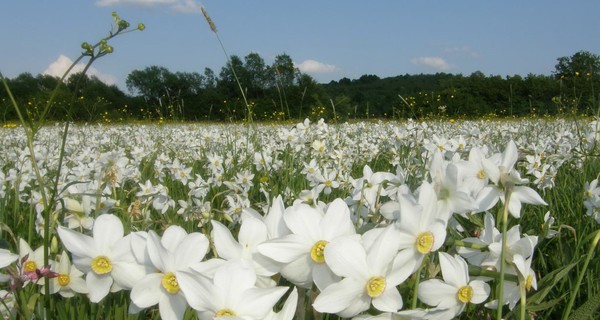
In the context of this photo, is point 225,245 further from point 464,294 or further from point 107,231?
point 464,294

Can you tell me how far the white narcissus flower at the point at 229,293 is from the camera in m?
0.85

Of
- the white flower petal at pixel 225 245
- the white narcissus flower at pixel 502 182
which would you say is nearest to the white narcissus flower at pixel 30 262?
the white flower petal at pixel 225 245

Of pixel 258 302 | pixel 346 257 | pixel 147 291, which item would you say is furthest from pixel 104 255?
pixel 346 257

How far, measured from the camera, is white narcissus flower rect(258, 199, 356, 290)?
921 mm

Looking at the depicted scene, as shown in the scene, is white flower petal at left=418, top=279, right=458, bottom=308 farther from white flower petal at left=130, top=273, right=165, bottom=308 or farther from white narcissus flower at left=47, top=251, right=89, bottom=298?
white narcissus flower at left=47, top=251, right=89, bottom=298

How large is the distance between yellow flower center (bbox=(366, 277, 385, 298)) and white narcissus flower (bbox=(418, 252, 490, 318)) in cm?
15

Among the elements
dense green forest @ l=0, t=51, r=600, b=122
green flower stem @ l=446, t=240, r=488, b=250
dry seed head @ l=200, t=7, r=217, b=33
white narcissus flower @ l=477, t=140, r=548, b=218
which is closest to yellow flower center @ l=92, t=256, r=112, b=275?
green flower stem @ l=446, t=240, r=488, b=250

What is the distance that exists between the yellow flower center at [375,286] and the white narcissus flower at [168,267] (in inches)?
10.9

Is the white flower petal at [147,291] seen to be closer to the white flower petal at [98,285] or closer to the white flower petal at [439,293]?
the white flower petal at [98,285]

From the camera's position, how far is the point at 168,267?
94 cm

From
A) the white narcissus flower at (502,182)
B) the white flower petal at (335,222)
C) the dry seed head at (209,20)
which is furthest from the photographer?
the dry seed head at (209,20)

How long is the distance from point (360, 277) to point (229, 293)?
214mm

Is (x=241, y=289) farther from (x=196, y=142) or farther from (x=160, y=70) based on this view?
(x=160, y=70)

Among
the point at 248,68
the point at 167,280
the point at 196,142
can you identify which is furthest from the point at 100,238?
the point at 248,68
